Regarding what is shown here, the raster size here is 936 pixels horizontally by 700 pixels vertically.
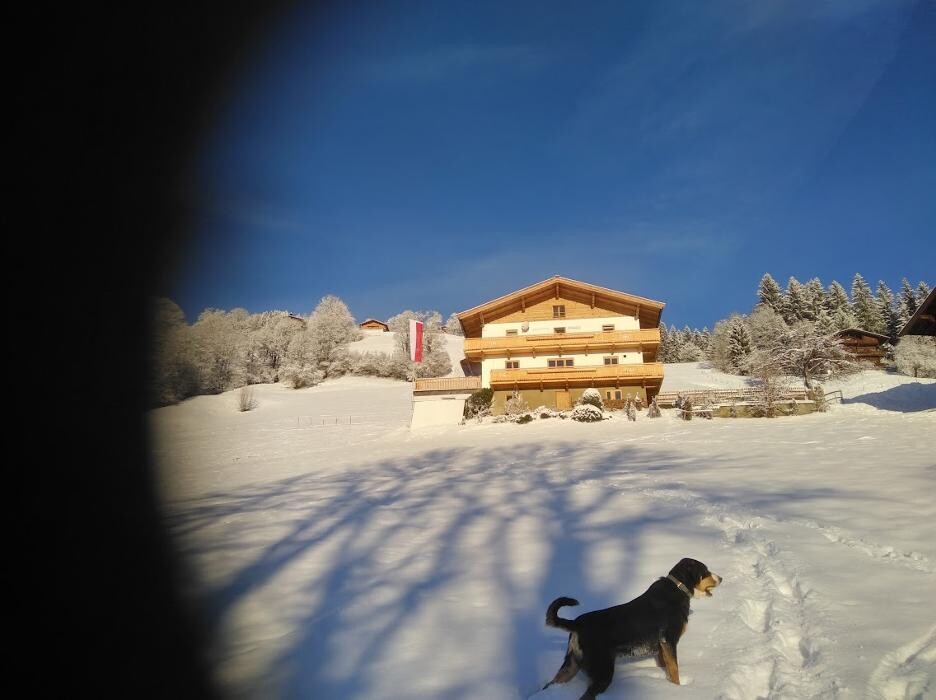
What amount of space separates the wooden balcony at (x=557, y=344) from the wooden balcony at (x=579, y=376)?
2008mm

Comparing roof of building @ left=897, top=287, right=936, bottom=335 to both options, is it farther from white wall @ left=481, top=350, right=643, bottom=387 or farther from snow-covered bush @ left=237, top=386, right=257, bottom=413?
snow-covered bush @ left=237, top=386, right=257, bottom=413

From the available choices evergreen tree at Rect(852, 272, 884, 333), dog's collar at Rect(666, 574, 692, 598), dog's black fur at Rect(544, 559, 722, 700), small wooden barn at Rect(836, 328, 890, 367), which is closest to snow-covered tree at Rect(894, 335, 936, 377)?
small wooden barn at Rect(836, 328, 890, 367)

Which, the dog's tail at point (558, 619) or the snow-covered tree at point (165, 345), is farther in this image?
the snow-covered tree at point (165, 345)

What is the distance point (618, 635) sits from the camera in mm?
3330

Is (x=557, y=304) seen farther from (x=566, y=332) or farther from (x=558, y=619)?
(x=558, y=619)

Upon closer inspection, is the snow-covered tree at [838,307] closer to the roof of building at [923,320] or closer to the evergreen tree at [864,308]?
the evergreen tree at [864,308]

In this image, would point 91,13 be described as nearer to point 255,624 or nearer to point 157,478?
point 157,478

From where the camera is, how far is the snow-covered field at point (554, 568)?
3520 millimetres

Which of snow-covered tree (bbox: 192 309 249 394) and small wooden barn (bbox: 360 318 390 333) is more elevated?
small wooden barn (bbox: 360 318 390 333)

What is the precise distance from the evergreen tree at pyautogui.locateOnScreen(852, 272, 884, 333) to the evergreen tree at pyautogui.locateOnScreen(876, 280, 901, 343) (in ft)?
1.96

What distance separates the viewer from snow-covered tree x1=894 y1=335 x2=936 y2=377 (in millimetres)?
43062

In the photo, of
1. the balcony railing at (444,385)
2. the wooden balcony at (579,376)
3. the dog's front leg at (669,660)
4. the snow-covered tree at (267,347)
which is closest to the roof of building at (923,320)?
the wooden balcony at (579,376)

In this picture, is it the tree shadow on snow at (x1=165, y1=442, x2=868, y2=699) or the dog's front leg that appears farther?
the tree shadow on snow at (x1=165, y1=442, x2=868, y2=699)

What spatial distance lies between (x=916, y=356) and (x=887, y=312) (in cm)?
2671
